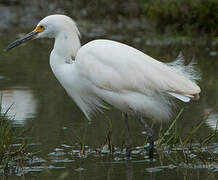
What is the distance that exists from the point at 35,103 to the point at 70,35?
7.13 ft

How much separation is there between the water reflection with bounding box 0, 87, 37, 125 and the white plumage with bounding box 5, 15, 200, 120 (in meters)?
1.38

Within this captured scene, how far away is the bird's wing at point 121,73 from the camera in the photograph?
559 cm

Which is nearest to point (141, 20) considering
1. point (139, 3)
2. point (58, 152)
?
point (139, 3)

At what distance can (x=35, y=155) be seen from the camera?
5.54 meters

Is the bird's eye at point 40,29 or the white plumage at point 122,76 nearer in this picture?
the white plumage at point 122,76

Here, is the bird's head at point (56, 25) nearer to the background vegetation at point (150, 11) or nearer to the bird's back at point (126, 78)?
the bird's back at point (126, 78)

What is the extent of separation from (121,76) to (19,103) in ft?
8.20

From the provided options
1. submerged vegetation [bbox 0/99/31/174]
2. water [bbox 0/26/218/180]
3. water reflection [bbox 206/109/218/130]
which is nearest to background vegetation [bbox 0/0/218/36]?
water [bbox 0/26/218/180]

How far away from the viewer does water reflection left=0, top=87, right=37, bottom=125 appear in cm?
712

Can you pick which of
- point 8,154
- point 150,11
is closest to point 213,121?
point 8,154

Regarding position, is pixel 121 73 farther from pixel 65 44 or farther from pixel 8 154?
pixel 8 154

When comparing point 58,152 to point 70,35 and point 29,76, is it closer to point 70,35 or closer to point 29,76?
point 70,35

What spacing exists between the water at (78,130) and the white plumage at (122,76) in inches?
13.3

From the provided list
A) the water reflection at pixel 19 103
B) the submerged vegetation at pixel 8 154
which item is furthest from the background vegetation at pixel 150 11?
the submerged vegetation at pixel 8 154
